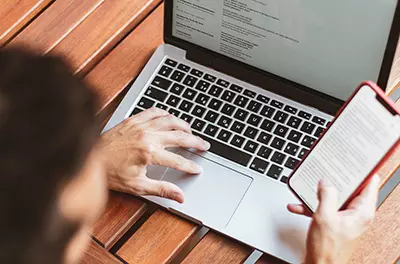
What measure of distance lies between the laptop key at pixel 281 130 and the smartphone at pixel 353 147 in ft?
0.30

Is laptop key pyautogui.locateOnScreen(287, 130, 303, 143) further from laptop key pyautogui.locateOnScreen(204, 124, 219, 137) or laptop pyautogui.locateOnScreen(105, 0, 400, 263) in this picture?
laptop key pyautogui.locateOnScreen(204, 124, 219, 137)

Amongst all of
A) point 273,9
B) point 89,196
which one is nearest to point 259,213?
point 273,9

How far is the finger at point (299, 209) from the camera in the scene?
941mm

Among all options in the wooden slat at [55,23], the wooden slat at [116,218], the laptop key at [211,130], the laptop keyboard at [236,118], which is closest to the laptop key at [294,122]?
the laptop keyboard at [236,118]

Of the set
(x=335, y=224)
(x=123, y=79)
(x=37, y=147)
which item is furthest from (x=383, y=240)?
(x=37, y=147)

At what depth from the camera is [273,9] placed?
38.8 inches

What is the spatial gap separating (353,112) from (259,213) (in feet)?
0.63

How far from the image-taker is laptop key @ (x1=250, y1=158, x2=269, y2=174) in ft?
3.27

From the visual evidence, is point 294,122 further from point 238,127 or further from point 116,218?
point 116,218

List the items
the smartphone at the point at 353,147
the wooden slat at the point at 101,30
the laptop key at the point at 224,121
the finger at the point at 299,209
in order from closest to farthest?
the smartphone at the point at 353,147, the finger at the point at 299,209, the laptop key at the point at 224,121, the wooden slat at the point at 101,30

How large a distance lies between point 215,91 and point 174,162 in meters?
0.15

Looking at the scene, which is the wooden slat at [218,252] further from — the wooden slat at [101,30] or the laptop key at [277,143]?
the wooden slat at [101,30]

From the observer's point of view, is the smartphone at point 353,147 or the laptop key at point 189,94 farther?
the laptop key at point 189,94

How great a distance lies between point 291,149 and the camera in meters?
1.01
